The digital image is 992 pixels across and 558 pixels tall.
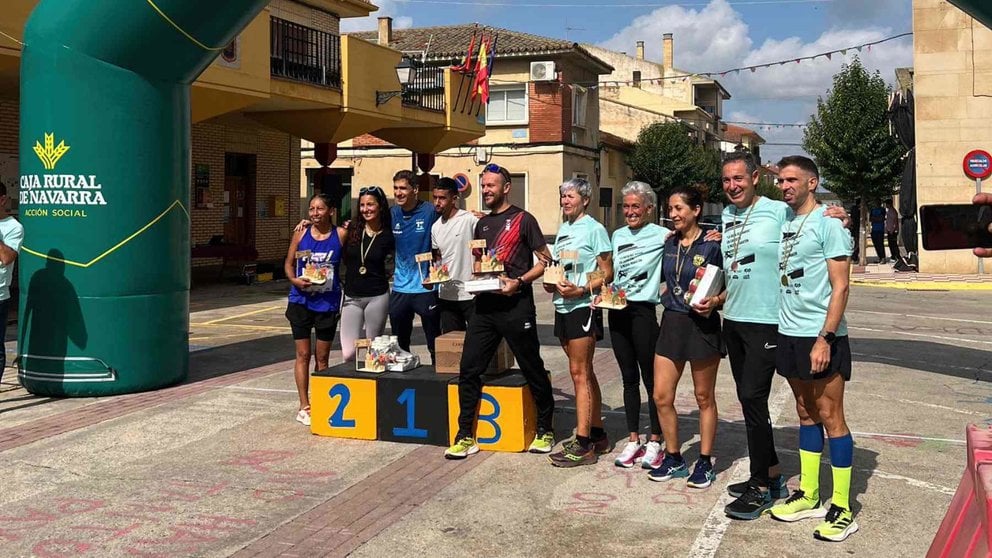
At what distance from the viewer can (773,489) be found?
5.11 metres

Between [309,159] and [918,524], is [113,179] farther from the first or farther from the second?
[309,159]

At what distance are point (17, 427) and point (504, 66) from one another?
28334 millimetres

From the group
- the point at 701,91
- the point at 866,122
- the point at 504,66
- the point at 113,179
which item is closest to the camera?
the point at 113,179

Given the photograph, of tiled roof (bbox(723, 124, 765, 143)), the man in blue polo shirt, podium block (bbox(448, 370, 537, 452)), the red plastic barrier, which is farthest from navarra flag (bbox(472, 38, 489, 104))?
tiled roof (bbox(723, 124, 765, 143))

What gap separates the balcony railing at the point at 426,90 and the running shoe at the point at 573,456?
55.0 ft

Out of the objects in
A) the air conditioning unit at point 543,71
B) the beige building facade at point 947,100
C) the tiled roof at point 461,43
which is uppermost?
the tiled roof at point 461,43

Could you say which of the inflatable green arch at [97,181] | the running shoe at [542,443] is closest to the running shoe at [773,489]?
the running shoe at [542,443]

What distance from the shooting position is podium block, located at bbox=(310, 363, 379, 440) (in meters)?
6.49

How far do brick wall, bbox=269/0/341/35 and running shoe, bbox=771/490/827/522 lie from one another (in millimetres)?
18118

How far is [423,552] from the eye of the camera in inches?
171

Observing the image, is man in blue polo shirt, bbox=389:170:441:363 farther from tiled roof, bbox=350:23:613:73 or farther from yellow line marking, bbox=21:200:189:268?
tiled roof, bbox=350:23:613:73

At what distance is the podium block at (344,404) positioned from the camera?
6.49 meters

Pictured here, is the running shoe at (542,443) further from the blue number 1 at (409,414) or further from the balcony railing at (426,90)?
the balcony railing at (426,90)

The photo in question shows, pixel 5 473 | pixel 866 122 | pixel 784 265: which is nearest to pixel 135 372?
pixel 5 473
